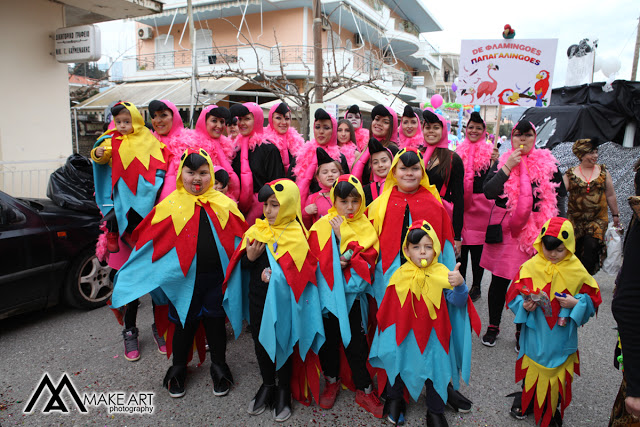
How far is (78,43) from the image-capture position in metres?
7.14

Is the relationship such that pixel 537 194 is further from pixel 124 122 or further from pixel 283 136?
pixel 124 122

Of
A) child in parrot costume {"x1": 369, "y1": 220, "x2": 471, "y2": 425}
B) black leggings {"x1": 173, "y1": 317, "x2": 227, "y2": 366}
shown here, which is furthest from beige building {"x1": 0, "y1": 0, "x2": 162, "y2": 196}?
child in parrot costume {"x1": 369, "y1": 220, "x2": 471, "y2": 425}

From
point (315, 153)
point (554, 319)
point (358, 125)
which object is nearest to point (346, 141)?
point (315, 153)

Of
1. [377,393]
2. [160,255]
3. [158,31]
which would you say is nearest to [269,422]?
[377,393]

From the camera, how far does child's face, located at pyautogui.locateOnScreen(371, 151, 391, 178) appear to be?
10.6 feet

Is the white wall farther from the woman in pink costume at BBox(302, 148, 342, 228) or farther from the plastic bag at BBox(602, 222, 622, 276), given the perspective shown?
the plastic bag at BBox(602, 222, 622, 276)

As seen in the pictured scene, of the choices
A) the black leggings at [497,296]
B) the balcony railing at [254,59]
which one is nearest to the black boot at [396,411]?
the black leggings at [497,296]

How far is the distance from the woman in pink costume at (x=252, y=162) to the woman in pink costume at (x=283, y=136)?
10 cm

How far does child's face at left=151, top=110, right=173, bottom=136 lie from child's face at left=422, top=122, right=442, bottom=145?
2214 millimetres

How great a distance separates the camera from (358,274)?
2668 mm

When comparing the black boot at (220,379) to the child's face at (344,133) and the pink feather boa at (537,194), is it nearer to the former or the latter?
the child's face at (344,133)

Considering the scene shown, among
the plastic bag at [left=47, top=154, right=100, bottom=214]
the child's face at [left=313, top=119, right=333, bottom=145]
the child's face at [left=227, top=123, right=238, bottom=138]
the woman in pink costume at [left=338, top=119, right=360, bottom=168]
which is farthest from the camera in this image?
the child's face at [left=227, top=123, right=238, bottom=138]

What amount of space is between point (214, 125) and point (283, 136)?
733mm

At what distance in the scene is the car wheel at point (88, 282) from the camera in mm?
4137
